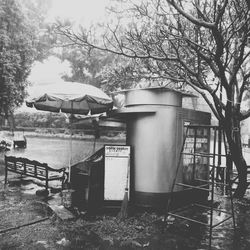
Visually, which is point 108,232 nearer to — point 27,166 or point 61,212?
point 61,212

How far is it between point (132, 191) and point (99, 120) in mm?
2122

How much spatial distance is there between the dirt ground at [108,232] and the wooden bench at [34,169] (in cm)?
121

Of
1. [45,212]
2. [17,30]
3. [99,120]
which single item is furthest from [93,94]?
[17,30]

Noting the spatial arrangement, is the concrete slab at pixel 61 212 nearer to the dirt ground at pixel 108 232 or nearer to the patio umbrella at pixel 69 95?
the dirt ground at pixel 108 232

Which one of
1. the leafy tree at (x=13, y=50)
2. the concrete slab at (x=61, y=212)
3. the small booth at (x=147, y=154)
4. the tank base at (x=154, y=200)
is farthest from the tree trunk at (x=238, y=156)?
the leafy tree at (x=13, y=50)

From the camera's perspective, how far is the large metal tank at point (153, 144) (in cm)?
631

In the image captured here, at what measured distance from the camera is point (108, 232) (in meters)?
4.92

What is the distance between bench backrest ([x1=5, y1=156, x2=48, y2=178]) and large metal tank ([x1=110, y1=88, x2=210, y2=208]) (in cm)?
260

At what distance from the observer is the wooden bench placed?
7459 mm

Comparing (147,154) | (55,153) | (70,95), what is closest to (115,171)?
(147,154)

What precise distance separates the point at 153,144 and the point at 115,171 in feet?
3.51

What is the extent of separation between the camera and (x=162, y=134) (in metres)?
6.36

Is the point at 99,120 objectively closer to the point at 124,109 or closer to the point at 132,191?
the point at 124,109

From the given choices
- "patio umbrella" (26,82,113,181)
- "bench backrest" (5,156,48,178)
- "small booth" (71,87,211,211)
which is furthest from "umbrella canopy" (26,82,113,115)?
"bench backrest" (5,156,48,178)
